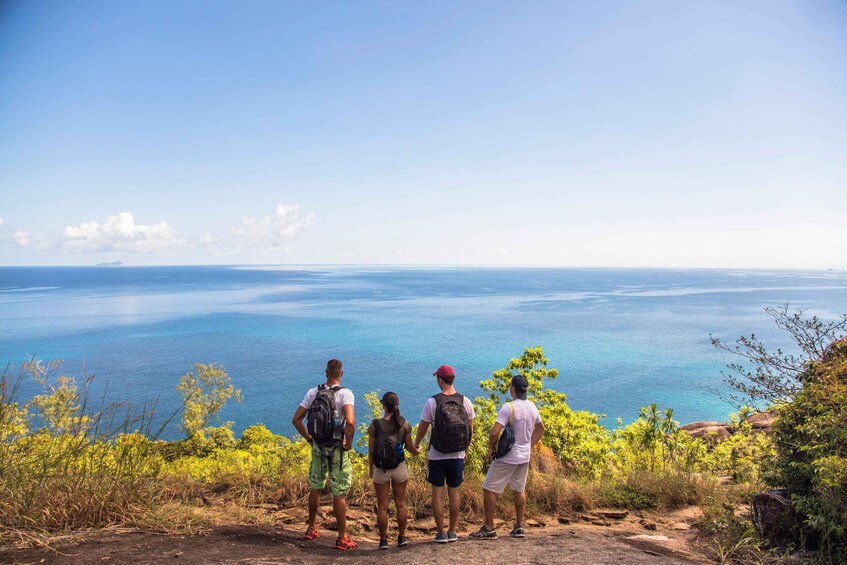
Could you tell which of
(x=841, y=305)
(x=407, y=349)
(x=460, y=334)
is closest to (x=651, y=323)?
(x=460, y=334)

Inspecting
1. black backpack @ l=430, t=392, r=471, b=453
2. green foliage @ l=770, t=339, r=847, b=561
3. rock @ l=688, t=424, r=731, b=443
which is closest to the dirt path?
black backpack @ l=430, t=392, r=471, b=453

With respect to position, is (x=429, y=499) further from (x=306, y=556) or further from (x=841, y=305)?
(x=841, y=305)

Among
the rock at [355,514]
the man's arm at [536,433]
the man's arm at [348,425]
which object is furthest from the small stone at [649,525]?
the man's arm at [348,425]

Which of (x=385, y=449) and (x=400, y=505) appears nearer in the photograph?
(x=385, y=449)

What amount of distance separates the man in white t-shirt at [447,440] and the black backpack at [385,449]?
15.6 inches

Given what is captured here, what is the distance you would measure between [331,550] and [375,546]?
660 millimetres

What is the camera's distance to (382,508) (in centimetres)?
636

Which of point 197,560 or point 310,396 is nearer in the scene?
point 197,560

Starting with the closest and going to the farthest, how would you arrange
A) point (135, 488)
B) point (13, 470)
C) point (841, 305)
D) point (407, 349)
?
point (13, 470), point (135, 488), point (407, 349), point (841, 305)

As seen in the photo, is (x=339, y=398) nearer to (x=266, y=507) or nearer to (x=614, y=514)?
(x=266, y=507)

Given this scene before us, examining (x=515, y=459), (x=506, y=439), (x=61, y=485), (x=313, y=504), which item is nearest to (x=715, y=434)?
(x=515, y=459)

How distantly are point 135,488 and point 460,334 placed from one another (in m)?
95.3

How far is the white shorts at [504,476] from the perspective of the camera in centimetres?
669

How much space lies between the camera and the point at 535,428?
690cm
